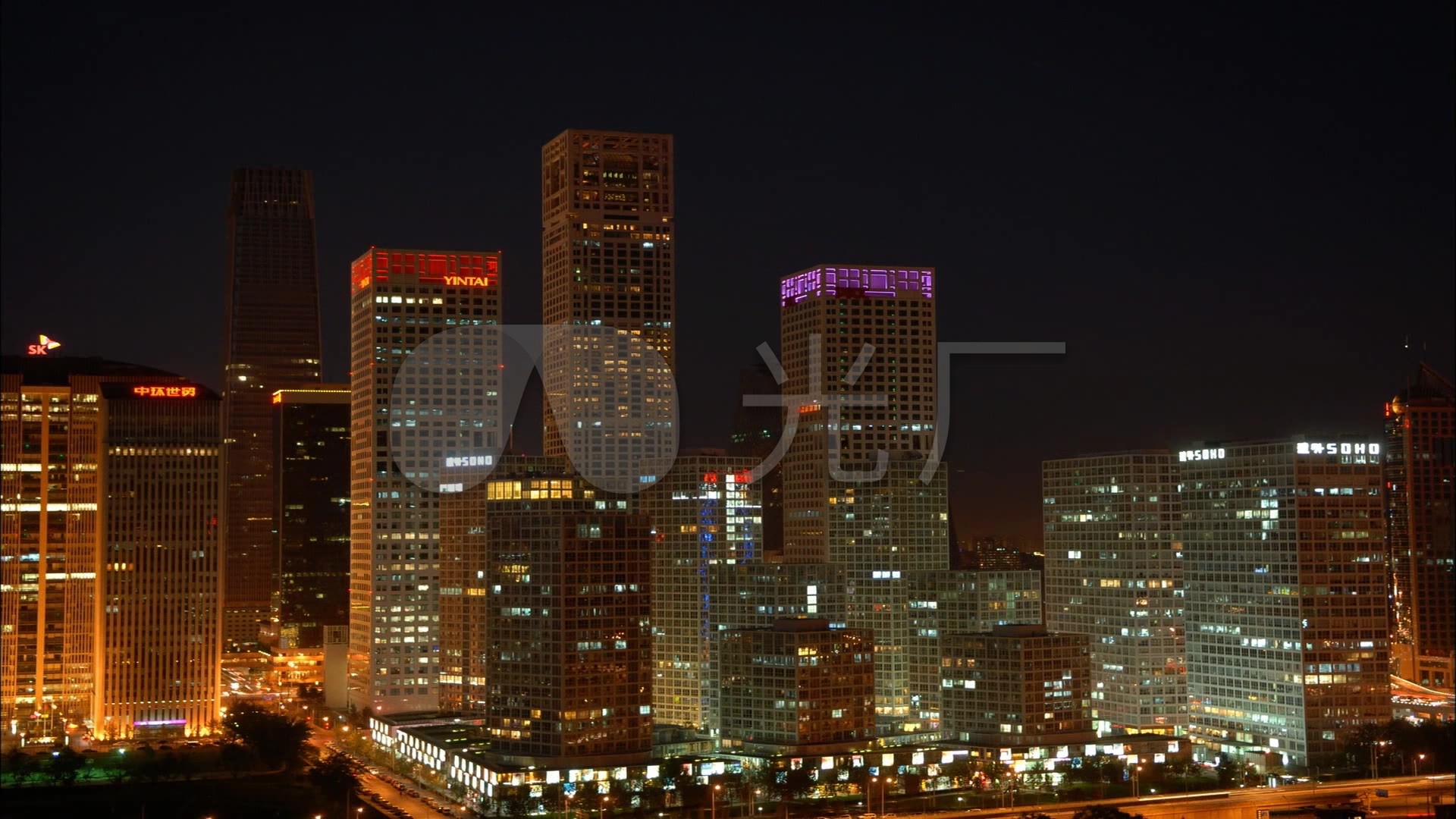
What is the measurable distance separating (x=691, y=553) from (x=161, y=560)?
1904 inches

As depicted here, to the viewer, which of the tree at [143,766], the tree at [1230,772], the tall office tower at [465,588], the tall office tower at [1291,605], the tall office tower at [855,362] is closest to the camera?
the tree at [1230,772]

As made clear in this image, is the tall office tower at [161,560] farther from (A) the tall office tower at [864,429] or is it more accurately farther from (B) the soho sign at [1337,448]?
(B) the soho sign at [1337,448]

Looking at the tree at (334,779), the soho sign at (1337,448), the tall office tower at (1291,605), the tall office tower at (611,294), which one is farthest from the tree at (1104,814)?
the tall office tower at (611,294)

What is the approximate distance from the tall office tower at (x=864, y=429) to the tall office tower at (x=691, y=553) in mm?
8941

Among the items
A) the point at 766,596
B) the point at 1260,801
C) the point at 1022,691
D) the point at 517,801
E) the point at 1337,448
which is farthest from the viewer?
the point at 766,596

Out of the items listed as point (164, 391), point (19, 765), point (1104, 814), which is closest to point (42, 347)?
point (164, 391)

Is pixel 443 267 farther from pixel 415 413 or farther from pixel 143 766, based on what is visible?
pixel 143 766

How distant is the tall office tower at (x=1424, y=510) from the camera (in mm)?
134625

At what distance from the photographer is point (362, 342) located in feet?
552

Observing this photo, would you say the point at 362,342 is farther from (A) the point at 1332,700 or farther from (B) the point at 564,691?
(A) the point at 1332,700

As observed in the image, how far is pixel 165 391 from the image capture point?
528 ft

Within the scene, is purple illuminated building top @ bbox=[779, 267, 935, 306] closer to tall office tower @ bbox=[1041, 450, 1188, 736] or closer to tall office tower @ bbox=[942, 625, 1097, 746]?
tall office tower @ bbox=[1041, 450, 1188, 736]

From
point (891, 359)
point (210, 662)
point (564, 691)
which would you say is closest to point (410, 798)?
point (564, 691)

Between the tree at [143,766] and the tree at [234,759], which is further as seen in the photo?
the tree at [234,759]
